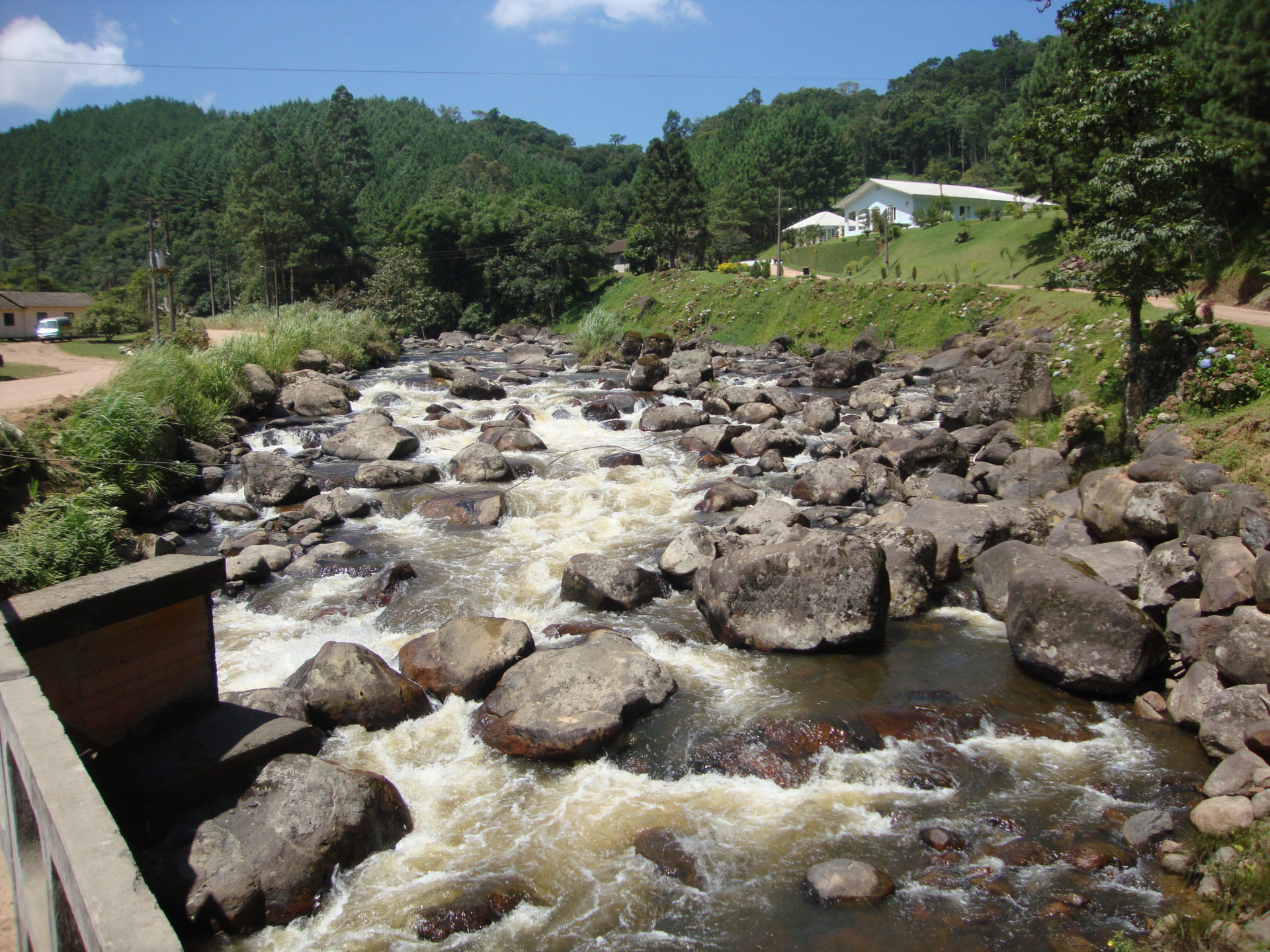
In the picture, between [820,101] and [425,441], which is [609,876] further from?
[820,101]

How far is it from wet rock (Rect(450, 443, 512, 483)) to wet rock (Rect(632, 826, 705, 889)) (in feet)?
40.3

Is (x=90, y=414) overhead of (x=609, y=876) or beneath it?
overhead

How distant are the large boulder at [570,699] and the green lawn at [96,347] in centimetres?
2893

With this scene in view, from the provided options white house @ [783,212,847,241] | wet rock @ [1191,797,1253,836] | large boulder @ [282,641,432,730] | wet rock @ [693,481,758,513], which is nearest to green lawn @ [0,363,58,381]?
large boulder @ [282,641,432,730]

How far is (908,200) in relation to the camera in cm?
6819

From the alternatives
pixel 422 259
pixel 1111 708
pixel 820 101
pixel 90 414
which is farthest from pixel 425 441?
pixel 820 101

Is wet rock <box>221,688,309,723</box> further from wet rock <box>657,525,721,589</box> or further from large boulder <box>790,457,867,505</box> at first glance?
large boulder <box>790,457,867,505</box>

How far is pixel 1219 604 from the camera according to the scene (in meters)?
9.41

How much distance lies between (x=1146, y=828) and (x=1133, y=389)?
1089cm

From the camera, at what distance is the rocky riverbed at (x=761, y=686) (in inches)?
259

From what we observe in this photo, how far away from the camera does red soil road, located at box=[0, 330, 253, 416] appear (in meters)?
18.2

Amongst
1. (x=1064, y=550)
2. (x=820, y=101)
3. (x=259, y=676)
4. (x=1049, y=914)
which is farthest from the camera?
(x=820, y=101)

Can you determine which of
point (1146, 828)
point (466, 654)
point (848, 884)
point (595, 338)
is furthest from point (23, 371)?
point (1146, 828)

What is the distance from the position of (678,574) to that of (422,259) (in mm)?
51211
